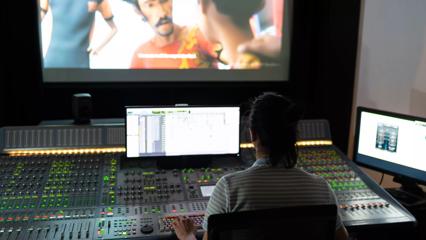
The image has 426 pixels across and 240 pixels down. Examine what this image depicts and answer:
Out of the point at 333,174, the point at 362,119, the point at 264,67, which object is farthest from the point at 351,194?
the point at 264,67

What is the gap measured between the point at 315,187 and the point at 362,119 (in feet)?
3.78

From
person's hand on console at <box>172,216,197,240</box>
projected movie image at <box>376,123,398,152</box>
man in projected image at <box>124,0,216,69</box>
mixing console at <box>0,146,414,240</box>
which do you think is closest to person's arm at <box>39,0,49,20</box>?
man in projected image at <box>124,0,216,69</box>

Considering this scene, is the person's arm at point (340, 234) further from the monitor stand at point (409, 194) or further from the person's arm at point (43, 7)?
the person's arm at point (43, 7)

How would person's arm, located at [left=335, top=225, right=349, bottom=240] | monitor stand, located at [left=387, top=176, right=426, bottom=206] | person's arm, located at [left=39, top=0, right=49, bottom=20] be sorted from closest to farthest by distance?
1. person's arm, located at [left=335, top=225, right=349, bottom=240]
2. monitor stand, located at [left=387, top=176, right=426, bottom=206]
3. person's arm, located at [left=39, top=0, right=49, bottom=20]

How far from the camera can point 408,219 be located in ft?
6.25

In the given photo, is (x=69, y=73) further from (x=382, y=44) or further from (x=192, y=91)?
(x=382, y=44)

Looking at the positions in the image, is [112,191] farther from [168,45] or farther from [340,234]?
[168,45]

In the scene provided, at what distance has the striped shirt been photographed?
1.31 metres

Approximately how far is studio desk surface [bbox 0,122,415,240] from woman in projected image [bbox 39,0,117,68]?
0.60m

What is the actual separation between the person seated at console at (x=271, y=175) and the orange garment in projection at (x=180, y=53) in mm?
1571

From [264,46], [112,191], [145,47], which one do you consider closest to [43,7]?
[145,47]

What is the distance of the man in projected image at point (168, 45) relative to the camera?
9.07 ft

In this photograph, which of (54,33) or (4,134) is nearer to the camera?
(4,134)

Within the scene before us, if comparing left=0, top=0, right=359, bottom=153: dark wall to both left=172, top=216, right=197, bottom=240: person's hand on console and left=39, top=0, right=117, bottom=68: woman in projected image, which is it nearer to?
left=39, top=0, right=117, bottom=68: woman in projected image
